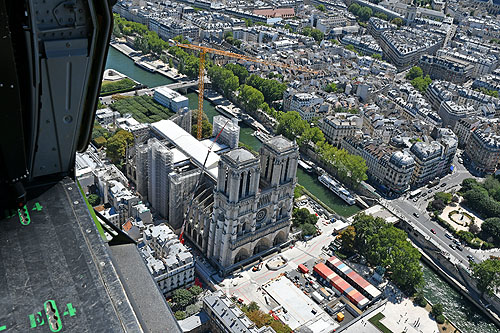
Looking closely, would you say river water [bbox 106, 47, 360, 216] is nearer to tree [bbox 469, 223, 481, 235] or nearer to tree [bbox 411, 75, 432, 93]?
tree [bbox 469, 223, 481, 235]

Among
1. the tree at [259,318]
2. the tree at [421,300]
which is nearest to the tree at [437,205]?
the tree at [421,300]

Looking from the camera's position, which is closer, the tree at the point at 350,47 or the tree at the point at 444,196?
the tree at the point at 444,196

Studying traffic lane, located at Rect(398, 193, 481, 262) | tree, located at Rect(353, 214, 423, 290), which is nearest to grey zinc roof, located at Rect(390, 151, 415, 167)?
traffic lane, located at Rect(398, 193, 481, 262)

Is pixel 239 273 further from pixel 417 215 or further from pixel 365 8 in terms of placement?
pixel 365 8

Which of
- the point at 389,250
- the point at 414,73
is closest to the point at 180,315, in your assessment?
the point at 389,250

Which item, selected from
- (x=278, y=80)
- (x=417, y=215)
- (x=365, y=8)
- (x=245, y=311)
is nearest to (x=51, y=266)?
(x=245, y=311)

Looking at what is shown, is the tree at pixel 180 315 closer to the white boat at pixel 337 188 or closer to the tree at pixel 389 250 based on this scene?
the tree at pixel 389 250

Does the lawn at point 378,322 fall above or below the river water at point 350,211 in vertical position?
above
